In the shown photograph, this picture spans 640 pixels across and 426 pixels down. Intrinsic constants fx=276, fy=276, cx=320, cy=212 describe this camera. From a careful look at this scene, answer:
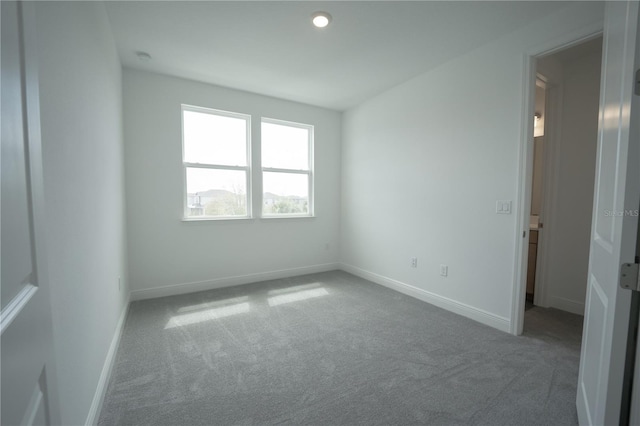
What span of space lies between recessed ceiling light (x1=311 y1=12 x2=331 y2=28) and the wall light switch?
229 cm

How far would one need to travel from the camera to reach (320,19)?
92.0 inches

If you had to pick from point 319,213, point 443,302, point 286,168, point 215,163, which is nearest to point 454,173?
point 443,302

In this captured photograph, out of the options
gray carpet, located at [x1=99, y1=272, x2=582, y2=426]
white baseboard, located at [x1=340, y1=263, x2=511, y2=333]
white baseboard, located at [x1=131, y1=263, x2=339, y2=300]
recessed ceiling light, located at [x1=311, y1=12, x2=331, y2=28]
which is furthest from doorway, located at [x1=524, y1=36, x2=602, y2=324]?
white baseboard, located at [x1=131, y1=263, x2=339, y2=300]

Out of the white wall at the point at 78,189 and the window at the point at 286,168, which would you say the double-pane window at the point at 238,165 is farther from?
the white wall at the point at 78,189

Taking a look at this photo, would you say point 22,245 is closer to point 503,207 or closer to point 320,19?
point 320,19

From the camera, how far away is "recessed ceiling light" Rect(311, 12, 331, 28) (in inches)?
89.5

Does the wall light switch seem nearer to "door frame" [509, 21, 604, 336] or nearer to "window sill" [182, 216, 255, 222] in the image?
"door frame" [509, 21, 604, 336]

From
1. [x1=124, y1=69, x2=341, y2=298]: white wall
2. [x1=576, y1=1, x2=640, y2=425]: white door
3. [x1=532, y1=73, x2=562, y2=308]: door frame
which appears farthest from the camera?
[x1=124, y1=69, x2=341, y2=298]: white wall

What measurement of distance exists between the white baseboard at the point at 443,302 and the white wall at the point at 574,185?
1.10 metres

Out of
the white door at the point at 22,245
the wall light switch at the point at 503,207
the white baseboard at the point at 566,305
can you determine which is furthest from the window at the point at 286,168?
the white door at the point at 22,245

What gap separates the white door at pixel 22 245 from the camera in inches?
19.7

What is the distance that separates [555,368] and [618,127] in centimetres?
182

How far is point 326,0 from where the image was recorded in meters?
2.12

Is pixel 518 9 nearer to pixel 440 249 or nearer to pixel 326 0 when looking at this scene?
pixel 326 0
